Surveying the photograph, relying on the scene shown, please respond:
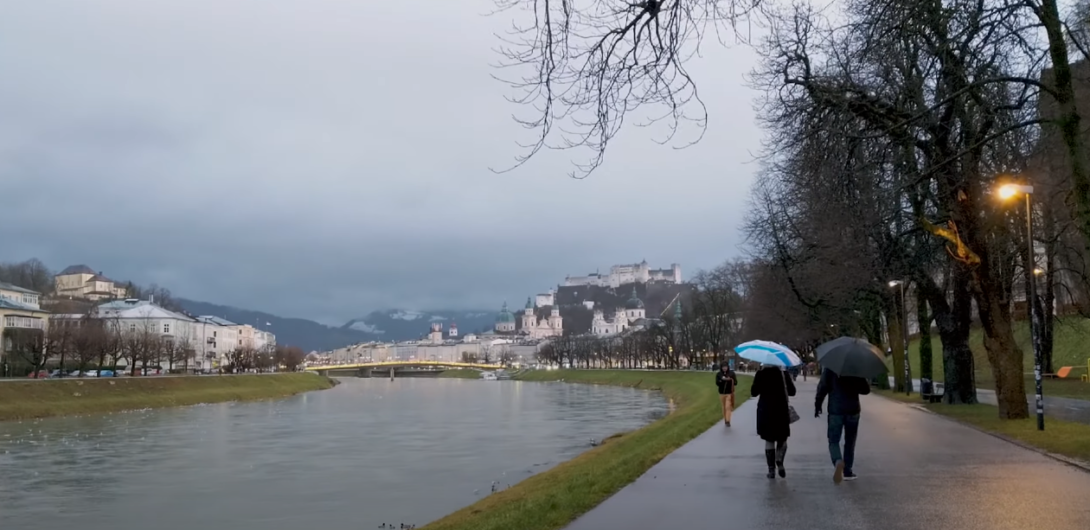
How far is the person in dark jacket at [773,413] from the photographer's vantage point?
1216cm

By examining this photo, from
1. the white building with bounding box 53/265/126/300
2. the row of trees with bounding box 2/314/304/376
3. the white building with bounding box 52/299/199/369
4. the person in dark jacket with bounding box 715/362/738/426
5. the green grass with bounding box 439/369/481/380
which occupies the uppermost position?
the white building with bounding box 53/265/126/300

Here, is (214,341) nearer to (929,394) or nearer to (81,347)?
(81,347)

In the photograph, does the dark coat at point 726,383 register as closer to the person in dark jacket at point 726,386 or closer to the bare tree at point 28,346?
the person in dark jacket at point 726,386

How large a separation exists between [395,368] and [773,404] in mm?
177577

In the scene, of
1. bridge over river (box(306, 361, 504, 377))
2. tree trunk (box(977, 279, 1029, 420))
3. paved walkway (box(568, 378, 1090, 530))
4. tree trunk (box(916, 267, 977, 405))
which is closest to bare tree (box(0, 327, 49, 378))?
tree trunk (box(916, 267, 977, 405))

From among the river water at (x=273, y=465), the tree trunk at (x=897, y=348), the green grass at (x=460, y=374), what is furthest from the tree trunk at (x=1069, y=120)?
the green grass at (x=460, y=374)

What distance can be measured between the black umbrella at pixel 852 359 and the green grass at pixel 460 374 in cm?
15872

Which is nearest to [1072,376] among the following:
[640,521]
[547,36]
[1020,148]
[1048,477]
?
[1020,148]

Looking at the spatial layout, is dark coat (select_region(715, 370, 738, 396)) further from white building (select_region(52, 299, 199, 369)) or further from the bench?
white building (select_region(52, 299, 199, 369))

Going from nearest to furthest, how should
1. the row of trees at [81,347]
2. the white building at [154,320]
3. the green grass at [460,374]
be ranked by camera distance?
the row of trees at [81,347]
the white building at [154,320]
the green grass at [460,374]

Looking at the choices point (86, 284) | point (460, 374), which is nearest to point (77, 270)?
point (86, 284)

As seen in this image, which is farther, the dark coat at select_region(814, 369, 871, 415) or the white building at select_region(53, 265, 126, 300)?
the white building at select_region(53, 265, 126, 300)

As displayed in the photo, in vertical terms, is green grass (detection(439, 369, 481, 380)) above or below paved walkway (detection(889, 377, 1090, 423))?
below

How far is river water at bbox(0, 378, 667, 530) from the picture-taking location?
18.6 meters
